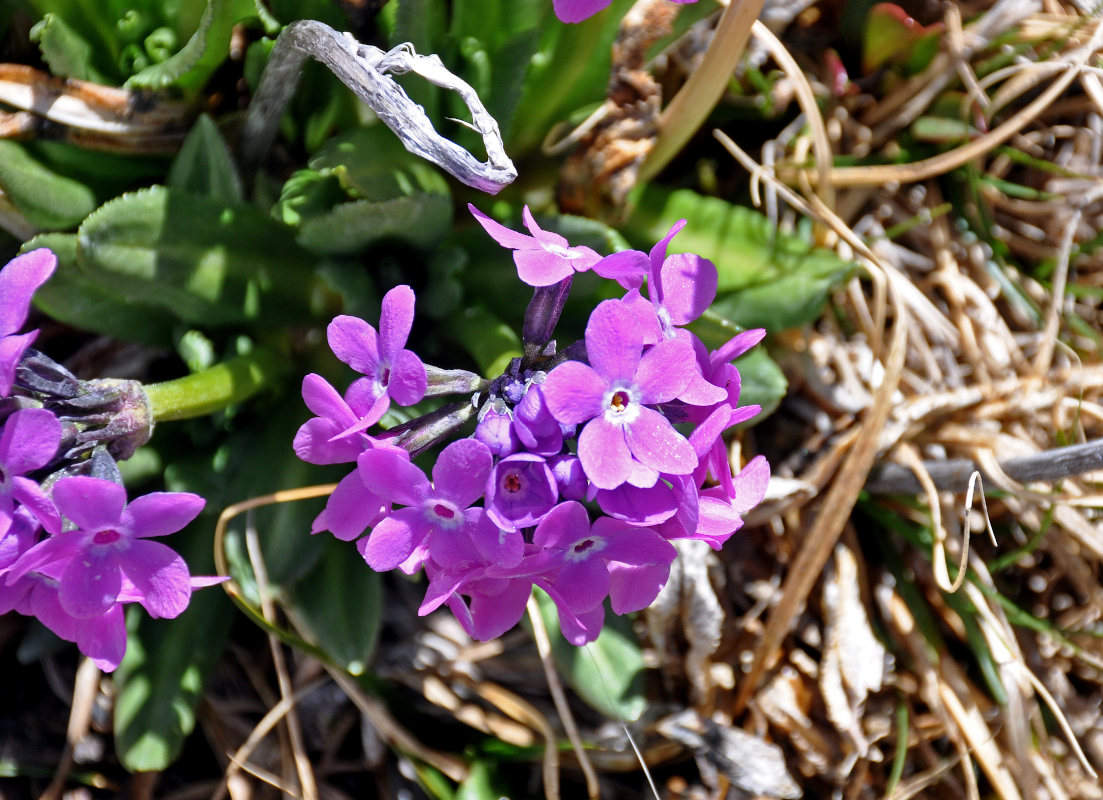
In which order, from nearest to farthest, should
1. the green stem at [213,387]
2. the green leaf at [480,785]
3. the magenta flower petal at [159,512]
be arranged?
the magenta flower petal at [159,512]
the green stem at [213,387]
the green leaf at [480,785]

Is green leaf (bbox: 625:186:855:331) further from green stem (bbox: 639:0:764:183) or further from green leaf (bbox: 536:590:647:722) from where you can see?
green leaf (bbox: 536:590:647:722)

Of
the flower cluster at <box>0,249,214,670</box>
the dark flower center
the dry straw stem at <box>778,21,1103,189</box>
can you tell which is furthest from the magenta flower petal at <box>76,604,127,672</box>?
the dry straw stem at <box>778,21,1103,189</box>

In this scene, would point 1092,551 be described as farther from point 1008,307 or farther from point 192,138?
point 192,138

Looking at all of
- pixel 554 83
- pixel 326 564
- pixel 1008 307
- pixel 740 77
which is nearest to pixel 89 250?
pixel 326 564

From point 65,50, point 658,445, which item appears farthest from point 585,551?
point 65,50

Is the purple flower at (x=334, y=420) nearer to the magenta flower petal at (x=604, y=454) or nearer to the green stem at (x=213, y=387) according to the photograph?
the magenta flower petal at (x=604, y=454)

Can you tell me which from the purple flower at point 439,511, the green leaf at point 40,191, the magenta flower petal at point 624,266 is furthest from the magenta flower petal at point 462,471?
the green leaf at point 40,191

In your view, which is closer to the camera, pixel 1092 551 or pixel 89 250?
pixel 89 250
